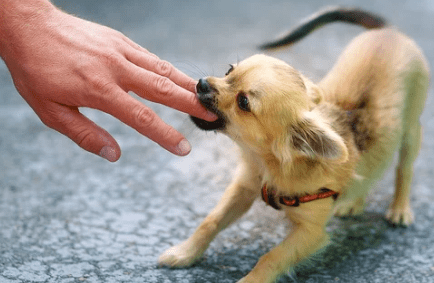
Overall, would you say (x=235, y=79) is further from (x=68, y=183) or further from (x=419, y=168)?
(x=419, y=168)

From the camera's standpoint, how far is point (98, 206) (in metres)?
3.12

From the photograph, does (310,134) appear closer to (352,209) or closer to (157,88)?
(157,88)

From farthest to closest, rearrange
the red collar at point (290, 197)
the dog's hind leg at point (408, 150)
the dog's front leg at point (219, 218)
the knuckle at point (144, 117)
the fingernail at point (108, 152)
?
1. the dog's hind leg at point (408, 150)
2. the dog's front leg at point (219, 218)
3. the red collar at point (290, 197)
4. the fingernail at point (108, 152)
5. the knuckle at point (144, 117)

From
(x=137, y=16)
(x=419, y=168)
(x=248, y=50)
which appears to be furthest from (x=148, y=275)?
(x=137, y=16)

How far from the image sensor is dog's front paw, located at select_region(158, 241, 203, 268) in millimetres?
2555

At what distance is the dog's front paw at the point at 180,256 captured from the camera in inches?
101

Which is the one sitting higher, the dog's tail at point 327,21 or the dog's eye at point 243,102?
the dog's tail at point 327,21

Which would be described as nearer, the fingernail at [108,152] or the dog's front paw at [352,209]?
the fingernail at [108,152]

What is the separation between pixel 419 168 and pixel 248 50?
3016 mm

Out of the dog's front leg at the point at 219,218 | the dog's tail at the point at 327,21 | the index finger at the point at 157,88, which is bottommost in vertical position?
the dog's front leg at the point at 219,218

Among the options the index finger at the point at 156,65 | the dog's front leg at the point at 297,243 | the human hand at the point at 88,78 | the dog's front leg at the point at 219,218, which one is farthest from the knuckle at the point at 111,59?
the dog's front leg at the point at 297,243

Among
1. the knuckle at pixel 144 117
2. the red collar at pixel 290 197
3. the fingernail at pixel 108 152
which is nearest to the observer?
the knuckle at pixel 144 117

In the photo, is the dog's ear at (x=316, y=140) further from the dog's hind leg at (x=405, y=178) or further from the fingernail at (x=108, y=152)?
the dog's hind leg at (x=405, y=178)

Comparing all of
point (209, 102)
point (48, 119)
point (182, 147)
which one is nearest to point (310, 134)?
point (209, 102)
